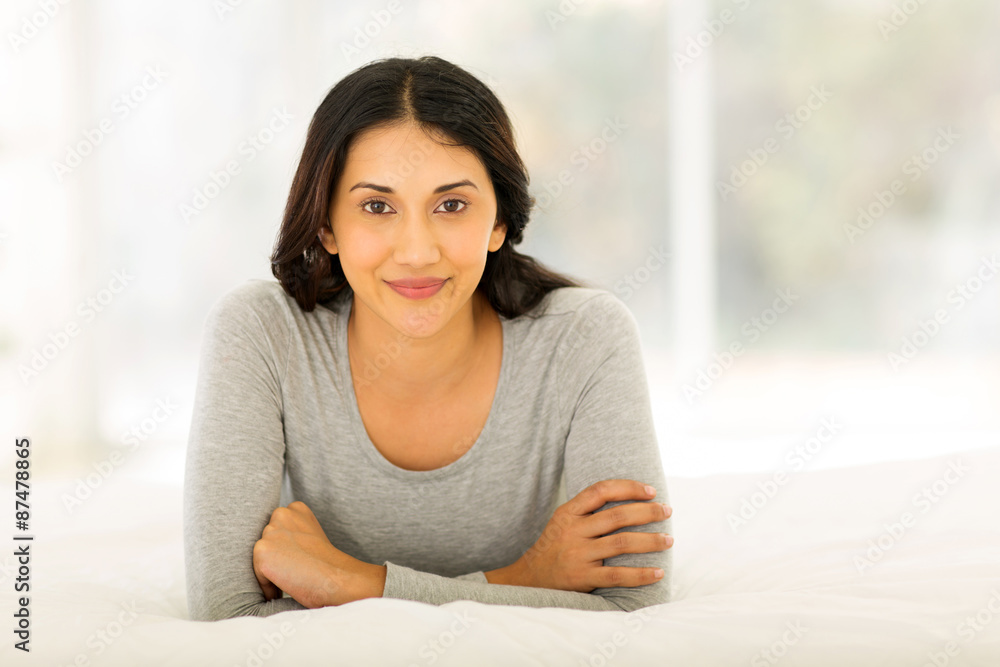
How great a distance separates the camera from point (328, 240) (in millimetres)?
1532

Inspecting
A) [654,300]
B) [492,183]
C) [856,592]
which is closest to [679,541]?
[856,592]

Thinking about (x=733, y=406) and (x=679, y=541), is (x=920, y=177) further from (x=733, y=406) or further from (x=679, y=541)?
(x=679, y=541)

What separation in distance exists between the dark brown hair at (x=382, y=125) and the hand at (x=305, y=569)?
→ 0.49 metres

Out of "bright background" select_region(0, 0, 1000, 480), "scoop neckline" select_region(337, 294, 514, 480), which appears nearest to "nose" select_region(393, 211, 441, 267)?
"scoop neckline" select_region(337, 294, 514, 480)

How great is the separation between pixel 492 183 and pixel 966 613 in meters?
0.99

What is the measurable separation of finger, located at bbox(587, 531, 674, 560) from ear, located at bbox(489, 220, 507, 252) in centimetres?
59

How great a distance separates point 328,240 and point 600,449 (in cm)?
64

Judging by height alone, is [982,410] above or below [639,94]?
below

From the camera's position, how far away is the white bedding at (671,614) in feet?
3.24

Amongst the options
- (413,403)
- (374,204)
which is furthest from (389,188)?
(413,403)

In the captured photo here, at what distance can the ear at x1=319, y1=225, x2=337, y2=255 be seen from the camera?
152 centimetres

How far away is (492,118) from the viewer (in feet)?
4.80

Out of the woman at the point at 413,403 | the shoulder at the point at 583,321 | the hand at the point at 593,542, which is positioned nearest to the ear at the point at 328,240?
the woman at the point at 413,403

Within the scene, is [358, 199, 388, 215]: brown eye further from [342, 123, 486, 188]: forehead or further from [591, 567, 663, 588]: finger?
[591, 567, 663, 588]: finger
